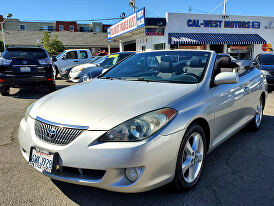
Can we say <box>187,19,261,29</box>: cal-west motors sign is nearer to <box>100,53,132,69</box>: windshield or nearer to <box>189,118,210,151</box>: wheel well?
<box>100,53,132,69</box>: windshield

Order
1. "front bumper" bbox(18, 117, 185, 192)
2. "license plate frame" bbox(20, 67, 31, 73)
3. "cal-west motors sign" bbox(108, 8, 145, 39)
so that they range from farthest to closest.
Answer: "cal-west motors sign" bbox(108, 8, 145, 39)
"license plate frame" bbox(20, 67, 31, 73)
"front bumper" bbox(18, 117, 185, 192)

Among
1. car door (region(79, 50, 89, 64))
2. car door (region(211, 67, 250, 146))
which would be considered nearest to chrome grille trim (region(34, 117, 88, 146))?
car door (region(211, 67, 250, 146))

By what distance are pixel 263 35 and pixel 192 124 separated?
849 inches

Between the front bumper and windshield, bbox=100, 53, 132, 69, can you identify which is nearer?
the front bumper

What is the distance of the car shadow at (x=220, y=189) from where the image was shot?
7.57ft

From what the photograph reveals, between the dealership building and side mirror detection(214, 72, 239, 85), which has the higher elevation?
the dealership building

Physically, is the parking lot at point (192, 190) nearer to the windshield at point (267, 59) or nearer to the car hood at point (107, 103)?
the car hood at point (107, 103)

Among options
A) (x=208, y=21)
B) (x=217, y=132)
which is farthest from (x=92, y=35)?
(x=217, y=132)

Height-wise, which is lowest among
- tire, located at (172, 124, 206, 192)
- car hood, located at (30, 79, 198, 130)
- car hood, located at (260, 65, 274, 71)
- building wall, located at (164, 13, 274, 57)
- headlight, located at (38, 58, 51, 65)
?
tire, located at (172, 124, 206, 192)

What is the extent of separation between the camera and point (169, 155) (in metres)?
2.08

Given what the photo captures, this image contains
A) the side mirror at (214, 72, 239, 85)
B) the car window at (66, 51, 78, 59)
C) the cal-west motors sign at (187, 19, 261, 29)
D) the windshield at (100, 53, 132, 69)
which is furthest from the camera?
the cal-west motors sign at (187, 19, 261, 29)

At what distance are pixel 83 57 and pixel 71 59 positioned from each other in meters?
0.73

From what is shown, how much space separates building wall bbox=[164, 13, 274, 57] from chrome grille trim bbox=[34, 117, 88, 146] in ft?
55.5

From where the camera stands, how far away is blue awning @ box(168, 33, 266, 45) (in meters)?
17.7
